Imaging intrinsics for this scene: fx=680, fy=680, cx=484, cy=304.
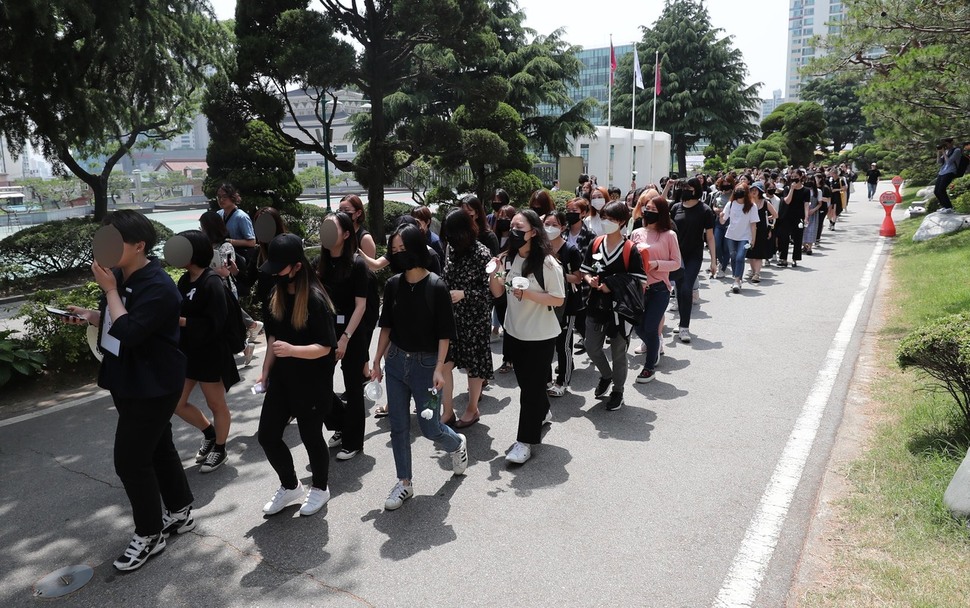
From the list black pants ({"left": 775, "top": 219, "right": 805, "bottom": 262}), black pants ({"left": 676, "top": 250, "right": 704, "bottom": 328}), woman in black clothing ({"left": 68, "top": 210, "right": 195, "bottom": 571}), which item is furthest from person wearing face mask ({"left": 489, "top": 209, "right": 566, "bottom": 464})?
black pants ({"left": 775, "top": 219, "right": 805, "bottom": 262})

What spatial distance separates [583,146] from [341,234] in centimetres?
3105

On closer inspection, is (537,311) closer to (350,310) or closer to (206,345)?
(350,310)

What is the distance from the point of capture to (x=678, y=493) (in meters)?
4.38

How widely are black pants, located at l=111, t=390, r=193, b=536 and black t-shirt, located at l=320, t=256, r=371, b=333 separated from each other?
152cm

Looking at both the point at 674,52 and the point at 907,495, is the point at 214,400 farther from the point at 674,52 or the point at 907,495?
the point at 674,52

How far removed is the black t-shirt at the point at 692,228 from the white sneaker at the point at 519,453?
14.2ft

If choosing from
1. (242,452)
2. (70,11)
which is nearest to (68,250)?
(70,11)

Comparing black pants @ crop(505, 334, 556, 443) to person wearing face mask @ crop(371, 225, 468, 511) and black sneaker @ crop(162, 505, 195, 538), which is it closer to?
person wearing face mask @ crop(371, 225, 468, 511)

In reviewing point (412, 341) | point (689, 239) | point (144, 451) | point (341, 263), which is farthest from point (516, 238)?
point (689, 239)

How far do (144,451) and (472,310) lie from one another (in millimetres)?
2633

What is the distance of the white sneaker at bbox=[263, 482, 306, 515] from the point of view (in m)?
4.12

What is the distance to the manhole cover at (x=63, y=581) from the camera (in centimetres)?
343

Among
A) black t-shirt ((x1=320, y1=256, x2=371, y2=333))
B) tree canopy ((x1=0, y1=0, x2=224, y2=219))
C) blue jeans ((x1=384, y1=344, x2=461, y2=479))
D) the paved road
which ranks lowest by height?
the paved road

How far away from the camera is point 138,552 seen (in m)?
3.63
